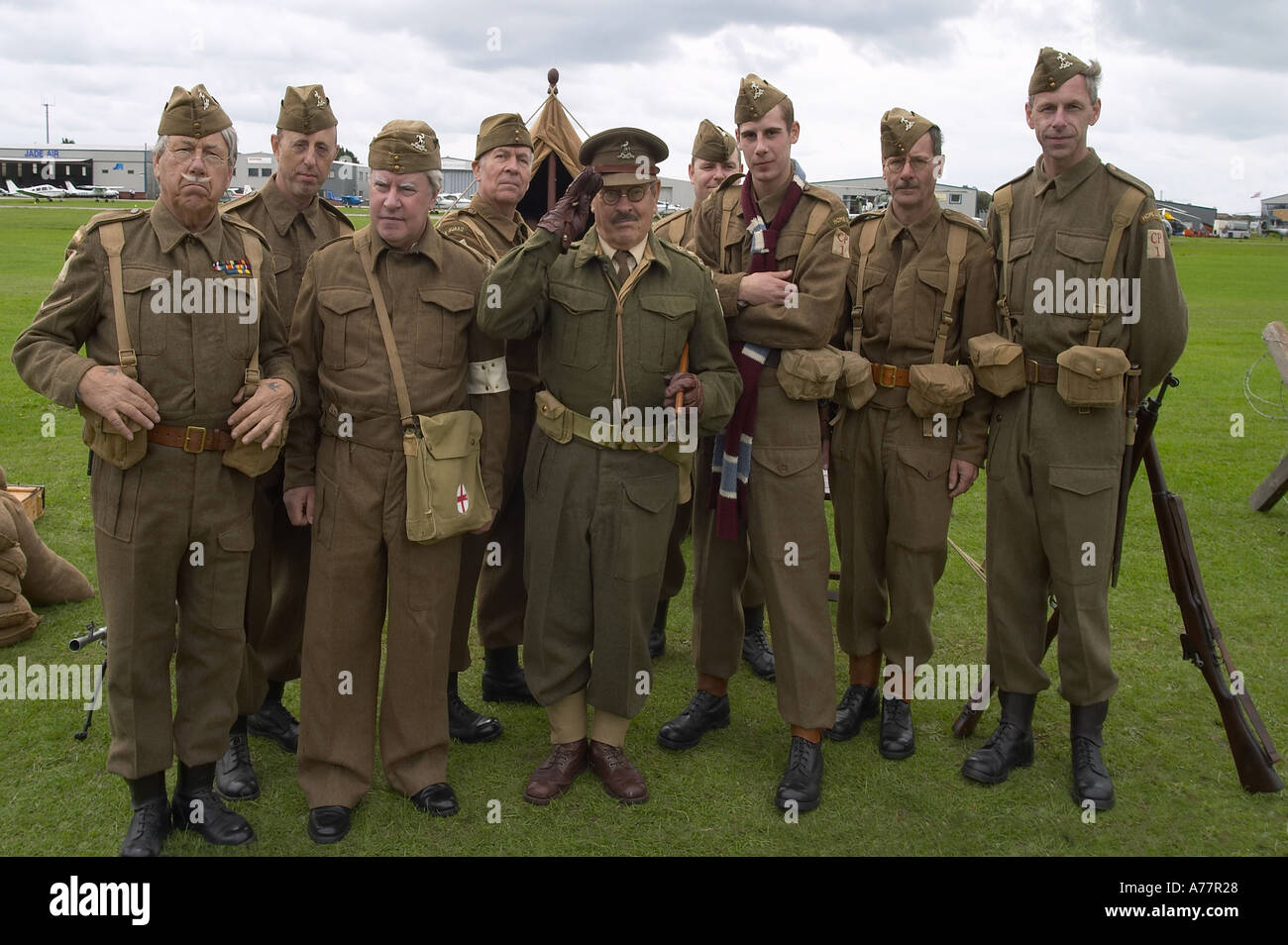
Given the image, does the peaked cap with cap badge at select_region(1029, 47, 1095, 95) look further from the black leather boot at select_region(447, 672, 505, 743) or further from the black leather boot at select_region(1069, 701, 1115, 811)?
the black leather boot at select_region(447, 672, 505, 743)

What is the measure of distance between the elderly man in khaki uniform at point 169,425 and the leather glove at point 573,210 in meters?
1.14

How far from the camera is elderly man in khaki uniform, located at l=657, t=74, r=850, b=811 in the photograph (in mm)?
4328

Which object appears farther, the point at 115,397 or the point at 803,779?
the point at 803,779

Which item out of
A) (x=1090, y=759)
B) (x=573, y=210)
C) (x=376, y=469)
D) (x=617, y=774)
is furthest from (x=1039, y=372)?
(x=376, y=469)

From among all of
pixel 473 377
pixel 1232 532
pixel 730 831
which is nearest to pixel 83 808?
pixel 473 377

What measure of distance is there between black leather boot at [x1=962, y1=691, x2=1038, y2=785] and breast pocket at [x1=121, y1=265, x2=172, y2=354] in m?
3.66

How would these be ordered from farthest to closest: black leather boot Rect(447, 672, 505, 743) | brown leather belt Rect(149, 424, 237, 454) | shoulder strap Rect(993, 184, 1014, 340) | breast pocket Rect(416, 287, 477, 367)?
black leather boot Rect(447, 672, 505, 743), shoulder strap Rect(993, 184, 1014, 340), breast pocket Rect(416, 287, 477, 367), brown leather belt Rect(149, 424, 237, 454)

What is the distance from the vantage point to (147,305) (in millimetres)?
3590

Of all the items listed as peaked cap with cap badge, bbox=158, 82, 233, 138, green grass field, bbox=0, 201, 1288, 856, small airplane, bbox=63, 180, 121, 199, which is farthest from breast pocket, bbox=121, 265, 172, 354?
small airplane, bbox=63, 180, 121, 199

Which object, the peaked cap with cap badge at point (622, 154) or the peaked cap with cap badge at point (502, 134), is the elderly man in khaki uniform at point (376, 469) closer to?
the peaked cap with cap badge at point (622, 154)

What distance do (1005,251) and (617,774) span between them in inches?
110

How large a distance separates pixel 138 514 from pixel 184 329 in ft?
2.16

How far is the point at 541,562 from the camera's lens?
4301 mm

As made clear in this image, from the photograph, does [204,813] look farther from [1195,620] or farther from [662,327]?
[1195,620]
